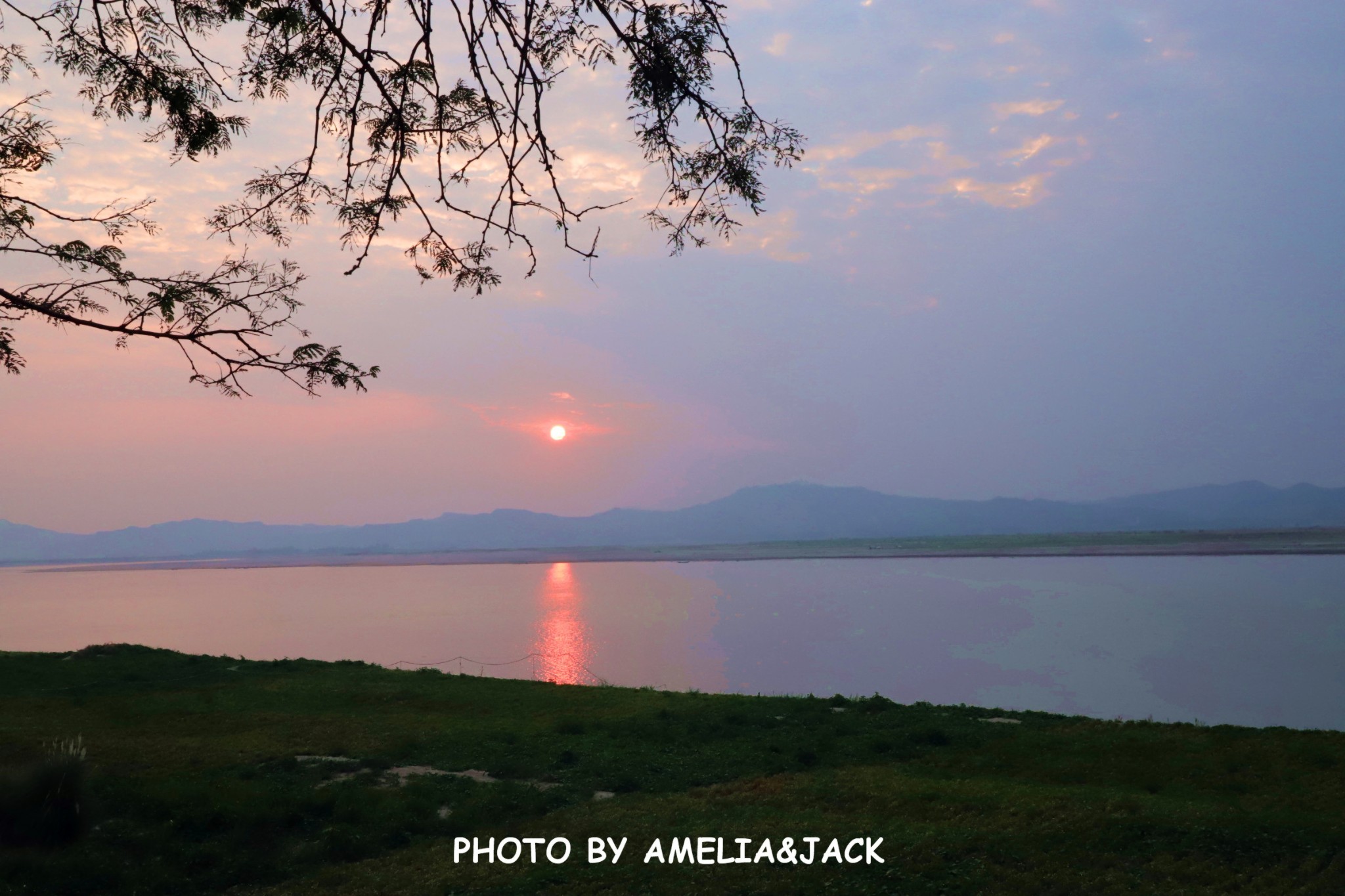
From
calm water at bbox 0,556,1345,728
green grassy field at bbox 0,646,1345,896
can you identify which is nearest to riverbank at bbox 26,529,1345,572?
calm water at bbox 0,556,1345,728

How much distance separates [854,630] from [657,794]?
1340 inches

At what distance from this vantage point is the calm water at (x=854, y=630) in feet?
94.6

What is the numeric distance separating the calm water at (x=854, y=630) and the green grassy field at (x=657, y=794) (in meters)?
13.2

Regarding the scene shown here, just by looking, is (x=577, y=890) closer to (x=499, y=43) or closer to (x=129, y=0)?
(x=499, y=43)

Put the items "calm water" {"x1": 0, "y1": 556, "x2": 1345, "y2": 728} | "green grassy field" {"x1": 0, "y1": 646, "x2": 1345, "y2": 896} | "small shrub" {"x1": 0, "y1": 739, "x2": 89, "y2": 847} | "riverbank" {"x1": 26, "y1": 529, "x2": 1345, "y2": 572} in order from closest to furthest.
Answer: "green grassy field" {"x1": 0, "y1": 646, "x2": 1345, "y2": 896} → "small shrub" {"x1": 0, "y1": 739, "x2": 89, "y2": 847} → "calm water" {"x1": 0, "y1": 556, "x2": 1345, "y2": 728} → "riverbank" {"x1": 26, "y1": 529, "x2": 1345, "y2": 572}

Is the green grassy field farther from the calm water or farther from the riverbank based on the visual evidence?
the riverbank

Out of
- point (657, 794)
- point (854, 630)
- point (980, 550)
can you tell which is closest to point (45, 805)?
point (657, 794)

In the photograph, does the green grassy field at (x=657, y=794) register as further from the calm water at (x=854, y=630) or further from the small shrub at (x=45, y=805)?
the calm water at (x=854, y=630)

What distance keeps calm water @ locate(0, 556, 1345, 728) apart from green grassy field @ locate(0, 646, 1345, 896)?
13.2 meters

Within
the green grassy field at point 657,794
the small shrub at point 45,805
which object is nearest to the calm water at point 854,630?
the green grassy field at point 657,794

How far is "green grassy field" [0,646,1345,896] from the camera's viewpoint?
803 centimetres

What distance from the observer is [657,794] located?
10.8 m

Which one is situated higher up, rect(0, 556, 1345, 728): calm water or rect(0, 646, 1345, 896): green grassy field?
rect(0, 646, 1345, 896): green grassy field

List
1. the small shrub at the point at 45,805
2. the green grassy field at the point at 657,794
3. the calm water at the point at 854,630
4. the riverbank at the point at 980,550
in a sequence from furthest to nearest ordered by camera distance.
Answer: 1. the riverbank at the point at 980,550
2. the calm water at the point at 854,630
3. the small shrub at the point at 45,805
4. the green grassy field at the point at 657,794
